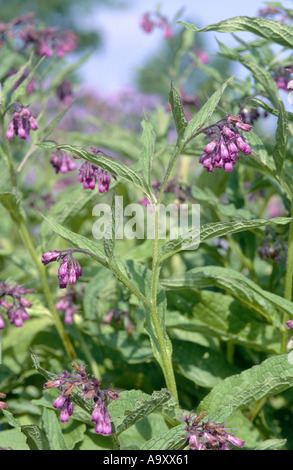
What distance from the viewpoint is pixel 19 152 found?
280 centimetres

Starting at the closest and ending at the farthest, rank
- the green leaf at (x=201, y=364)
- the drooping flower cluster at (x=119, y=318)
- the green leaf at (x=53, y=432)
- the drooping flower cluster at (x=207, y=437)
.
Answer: the drooping flower cluster at (x=207, y=437), the green leaf at (x=53, y=432), the green leaf at (x=201, y=364), the drooping flower cluster at (x=119, y=318)

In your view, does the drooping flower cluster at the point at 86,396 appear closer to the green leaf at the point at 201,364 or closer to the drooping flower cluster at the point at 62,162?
the green leaf at the point at 201,364

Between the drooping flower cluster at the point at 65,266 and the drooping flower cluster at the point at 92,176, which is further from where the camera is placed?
the drooping flower cluster at the point at 92,176

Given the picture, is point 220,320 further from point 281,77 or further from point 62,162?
point 281,77

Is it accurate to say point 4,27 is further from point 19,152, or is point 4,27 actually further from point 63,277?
point 63,277

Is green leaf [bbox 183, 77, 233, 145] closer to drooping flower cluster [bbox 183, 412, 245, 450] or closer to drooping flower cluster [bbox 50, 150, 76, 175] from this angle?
drooping flower cluster [bbox 183, 412, 245, 450]

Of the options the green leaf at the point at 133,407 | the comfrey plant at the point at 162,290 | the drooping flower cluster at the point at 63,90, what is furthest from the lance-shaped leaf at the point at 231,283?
the drooping flower cluster at the point at 63,90

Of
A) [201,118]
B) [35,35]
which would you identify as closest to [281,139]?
[201,118]

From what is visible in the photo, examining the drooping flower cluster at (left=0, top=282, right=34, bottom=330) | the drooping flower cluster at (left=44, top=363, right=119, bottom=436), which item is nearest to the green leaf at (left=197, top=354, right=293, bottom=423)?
the drooping flower cluster at (left=44, top=363, right=119, bottom=436)

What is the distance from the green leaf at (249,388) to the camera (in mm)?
1467

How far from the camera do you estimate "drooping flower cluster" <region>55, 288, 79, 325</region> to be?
2211mm

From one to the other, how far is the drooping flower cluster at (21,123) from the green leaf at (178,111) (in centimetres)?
71

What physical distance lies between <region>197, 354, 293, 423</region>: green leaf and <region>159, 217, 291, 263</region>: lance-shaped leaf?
0.39 m
